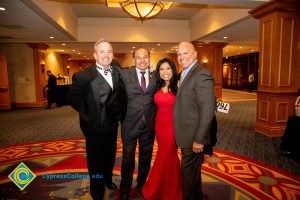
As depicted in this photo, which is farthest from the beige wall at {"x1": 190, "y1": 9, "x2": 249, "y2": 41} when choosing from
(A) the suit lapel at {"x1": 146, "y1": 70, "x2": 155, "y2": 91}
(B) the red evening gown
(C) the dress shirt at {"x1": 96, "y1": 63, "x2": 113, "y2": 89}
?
(C) the dress shirt at {"x1": 96, "y1": 63, "x2": 113, "y2": 89}

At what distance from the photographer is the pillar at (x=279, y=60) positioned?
4926 millimetres

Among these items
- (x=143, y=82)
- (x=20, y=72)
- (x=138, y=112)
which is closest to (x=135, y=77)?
(x=143, y=82)

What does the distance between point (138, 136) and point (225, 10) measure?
260 inches

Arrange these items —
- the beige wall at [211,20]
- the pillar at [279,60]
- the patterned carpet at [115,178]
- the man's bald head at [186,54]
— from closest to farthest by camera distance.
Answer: the man's bald head at [186,54], the patterned carpet at [115,178], the pillar at [279,60], the beige wall at [211,20]

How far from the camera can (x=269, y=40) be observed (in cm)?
510

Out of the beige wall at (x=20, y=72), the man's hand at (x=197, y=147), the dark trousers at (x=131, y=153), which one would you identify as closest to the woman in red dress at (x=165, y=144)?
the dark trousers at (x=131, y=153)

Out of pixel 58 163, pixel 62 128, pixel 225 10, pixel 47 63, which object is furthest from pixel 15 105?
pixel 225 10

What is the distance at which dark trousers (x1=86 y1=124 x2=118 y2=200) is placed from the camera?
7.72 ft

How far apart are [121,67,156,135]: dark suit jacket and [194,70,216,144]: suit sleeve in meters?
0.64

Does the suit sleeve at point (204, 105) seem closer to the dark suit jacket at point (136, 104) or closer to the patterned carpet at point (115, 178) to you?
the dark suit jacket at point (136, 104)

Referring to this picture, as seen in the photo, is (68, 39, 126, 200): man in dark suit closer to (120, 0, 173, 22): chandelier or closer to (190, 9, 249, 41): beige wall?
(120, 0, 173, 22): chandelier

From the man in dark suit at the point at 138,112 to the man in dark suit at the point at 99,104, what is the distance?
0.10 metres

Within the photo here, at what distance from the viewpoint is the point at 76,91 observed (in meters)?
2.20

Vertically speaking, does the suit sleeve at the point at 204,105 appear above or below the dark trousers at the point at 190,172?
A: above
